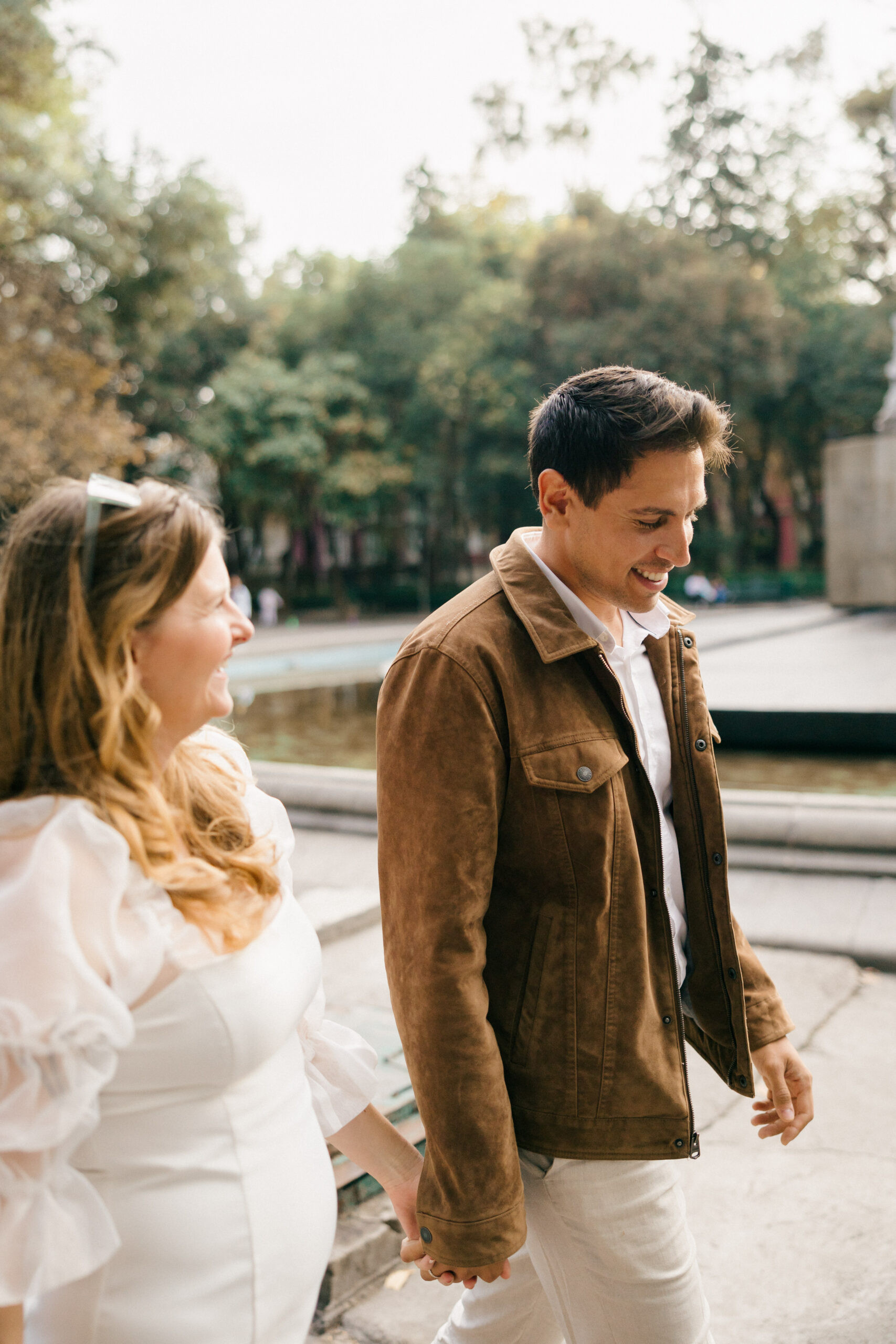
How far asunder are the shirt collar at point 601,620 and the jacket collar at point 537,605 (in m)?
0.02

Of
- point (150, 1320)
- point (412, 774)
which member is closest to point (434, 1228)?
point (150, 1320)

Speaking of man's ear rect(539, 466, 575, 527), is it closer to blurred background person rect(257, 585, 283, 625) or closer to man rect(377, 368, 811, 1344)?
man rect(377, 368, 811, 1344)

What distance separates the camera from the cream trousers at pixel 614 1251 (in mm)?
1674

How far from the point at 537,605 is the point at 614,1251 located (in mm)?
988

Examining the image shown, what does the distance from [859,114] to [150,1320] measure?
3862 cm

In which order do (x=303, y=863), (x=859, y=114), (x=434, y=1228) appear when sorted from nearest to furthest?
(x=434, y=1228), (x=303, y=863), (x=859, y=114)

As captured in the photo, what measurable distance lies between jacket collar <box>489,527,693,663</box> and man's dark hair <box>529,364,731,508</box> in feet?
0.40

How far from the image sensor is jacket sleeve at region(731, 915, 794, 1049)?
2035 mm

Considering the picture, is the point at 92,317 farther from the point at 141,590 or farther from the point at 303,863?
the point at 141,590

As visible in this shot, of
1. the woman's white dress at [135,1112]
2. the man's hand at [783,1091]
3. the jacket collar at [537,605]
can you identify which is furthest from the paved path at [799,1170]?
the jacket collar at [537,605]

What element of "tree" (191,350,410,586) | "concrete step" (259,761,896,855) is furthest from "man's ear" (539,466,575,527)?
"tree" (191,350,410,586)

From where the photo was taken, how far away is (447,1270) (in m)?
1.65

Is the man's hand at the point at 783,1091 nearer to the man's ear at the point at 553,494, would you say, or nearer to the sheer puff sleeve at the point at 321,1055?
the sheer puff sleeve at the point at 321,1055

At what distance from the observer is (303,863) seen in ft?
20.6
